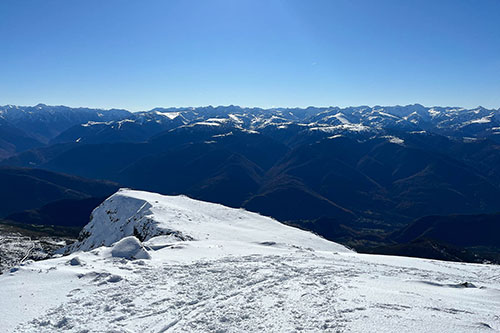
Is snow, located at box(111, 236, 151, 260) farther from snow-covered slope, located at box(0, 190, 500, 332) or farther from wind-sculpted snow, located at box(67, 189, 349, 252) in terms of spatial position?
wind-sculpted snow, located at box(67, 189, 349, 252)

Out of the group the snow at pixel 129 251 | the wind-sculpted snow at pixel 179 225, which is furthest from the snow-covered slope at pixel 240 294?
the wind-sculpted snow at pixel 179 225

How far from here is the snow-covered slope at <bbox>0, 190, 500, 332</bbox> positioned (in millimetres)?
14180

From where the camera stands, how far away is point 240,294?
17547mm

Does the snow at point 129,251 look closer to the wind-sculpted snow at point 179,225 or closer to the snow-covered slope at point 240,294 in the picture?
the snow-covered slope at point 240,294

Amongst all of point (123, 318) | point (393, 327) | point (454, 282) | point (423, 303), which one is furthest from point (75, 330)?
point (454, 282)

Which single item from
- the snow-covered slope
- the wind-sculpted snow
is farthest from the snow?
the wind-sculpted snow

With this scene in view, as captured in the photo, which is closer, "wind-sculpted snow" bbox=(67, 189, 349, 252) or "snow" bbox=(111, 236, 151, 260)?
"snow" bbox=(111, 236, 151, 260)

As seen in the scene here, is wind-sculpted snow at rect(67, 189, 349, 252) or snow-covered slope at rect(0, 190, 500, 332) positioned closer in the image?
snow-covered slope at rect(0, 190, 500, 332)

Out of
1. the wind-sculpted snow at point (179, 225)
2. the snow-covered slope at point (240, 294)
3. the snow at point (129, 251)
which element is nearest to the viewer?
the snow-covered slope at point (240, 294)

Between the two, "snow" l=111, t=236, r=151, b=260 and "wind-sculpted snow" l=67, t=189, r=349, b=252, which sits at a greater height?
"snow" l=111, t=236, r=151, b=260

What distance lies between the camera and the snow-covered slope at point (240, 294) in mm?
14180

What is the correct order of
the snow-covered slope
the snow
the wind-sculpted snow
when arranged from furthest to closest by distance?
the wind-sculpted snow < the snow < the snow-covered slope

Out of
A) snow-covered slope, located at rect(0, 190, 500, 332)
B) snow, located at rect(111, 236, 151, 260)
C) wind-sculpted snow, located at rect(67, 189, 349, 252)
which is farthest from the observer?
wind-sculpted snow, located at rect(67, 189, 349, 252)

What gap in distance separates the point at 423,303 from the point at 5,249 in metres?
132
